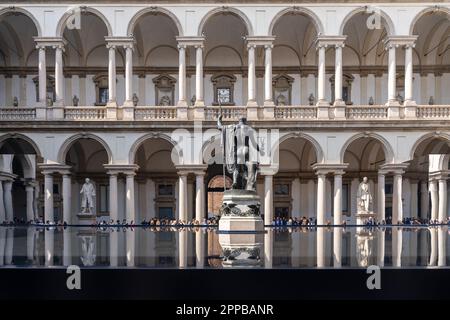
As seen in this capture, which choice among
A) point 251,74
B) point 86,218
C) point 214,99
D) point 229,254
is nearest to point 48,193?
point 86,218

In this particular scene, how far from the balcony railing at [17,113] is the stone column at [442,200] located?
23992mm

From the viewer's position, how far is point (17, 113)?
2772cm

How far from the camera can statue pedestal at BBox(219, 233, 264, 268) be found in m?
11.8

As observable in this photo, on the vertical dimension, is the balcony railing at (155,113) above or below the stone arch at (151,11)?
below

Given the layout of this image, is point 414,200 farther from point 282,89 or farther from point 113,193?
point 113,193

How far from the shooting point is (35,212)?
33562 millimetres

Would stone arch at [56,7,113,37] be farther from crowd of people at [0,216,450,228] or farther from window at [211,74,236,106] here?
crowd of people at [0,216,450,228]

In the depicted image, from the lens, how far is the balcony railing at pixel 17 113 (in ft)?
90.6

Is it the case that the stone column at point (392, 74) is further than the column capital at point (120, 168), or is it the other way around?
the stone column at point (392, 74)

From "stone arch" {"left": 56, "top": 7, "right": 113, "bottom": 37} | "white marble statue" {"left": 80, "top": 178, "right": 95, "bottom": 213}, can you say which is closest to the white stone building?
"stone arch" {"left": 56, "top": 7, "right": 113, "bottom": 37}

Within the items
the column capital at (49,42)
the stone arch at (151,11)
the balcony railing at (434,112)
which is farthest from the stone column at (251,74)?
the column capital at (49,42)

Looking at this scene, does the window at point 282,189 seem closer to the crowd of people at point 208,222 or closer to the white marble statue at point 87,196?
the crowd of people at point 208,222

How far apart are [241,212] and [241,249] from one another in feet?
8.50
